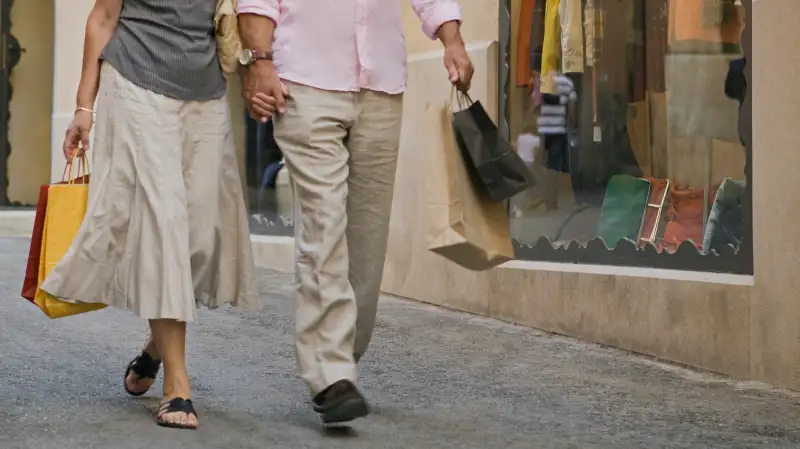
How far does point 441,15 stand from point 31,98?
1340 centimetres

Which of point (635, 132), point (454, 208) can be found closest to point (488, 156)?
point (454, 208)

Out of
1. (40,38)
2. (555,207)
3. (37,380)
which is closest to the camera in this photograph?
(37,380)

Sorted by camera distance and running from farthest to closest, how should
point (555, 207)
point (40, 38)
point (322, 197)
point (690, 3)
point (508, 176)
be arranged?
point (40, 38), point (555, 207), point (690, 3), point (508, 176), point (322, 197)

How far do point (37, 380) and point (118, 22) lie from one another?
160 cm

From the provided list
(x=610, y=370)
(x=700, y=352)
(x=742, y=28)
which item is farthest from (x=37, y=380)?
(x=742, y=28)

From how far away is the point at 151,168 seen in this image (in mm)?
4465

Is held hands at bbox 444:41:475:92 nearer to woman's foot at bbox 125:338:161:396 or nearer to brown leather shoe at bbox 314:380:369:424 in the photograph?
brown leather shoe at bbox 314:380:369:424

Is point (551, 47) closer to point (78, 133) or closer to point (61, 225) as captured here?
point (78, 133)

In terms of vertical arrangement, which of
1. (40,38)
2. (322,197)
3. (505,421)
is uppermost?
(40,38)

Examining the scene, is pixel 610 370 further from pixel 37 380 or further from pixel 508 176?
pixel 37 380

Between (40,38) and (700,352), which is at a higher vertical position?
(40,38)

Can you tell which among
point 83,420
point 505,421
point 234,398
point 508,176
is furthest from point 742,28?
point 83,420

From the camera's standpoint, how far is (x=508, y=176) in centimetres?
469

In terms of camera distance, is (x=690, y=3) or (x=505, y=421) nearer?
(x=505, y=421)
